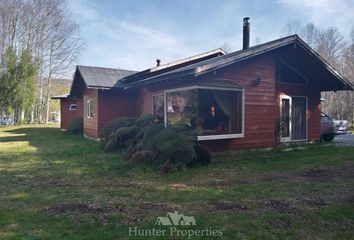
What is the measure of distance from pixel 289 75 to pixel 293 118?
1697 millimetres

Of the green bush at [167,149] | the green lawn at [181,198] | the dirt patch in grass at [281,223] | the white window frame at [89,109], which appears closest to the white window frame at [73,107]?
the white window frame at [89,109]

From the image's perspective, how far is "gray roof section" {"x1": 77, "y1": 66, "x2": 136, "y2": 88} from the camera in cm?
1320

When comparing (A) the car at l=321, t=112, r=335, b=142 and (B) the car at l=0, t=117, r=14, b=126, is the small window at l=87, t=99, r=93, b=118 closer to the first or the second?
(A) the car at l=321, t=112, r=335, b=142

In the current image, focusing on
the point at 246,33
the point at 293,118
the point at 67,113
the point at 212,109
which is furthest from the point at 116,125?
the point at 67,113

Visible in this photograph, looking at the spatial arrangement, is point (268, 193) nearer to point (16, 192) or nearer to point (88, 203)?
point (88, 203)

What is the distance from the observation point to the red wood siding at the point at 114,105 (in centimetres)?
1362

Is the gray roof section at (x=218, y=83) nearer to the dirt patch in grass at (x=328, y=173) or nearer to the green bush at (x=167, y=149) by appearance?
the green bush at (x=167, y=149)

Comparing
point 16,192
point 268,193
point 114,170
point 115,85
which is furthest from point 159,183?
point 115,85

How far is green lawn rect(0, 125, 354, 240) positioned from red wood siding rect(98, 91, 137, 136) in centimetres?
535

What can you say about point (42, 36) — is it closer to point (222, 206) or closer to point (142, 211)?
point (142, 211)

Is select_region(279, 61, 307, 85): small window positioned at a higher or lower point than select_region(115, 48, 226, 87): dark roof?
lower

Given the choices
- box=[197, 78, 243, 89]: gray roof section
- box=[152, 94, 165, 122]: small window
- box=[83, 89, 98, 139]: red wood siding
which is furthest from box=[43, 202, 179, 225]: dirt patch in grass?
box=[83, 89, 98, 139]: red wood siding

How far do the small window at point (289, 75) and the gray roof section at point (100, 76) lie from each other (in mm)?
7375

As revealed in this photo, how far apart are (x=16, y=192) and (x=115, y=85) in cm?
882
